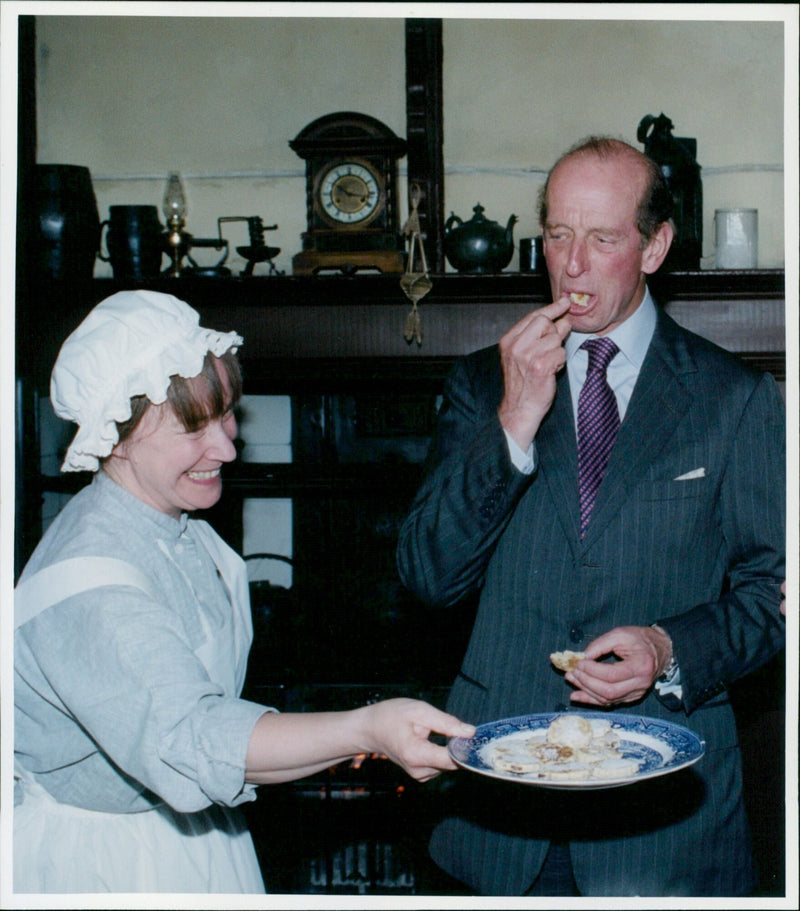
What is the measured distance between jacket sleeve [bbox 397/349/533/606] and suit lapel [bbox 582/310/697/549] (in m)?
0.17

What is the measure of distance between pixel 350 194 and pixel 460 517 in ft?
6.06

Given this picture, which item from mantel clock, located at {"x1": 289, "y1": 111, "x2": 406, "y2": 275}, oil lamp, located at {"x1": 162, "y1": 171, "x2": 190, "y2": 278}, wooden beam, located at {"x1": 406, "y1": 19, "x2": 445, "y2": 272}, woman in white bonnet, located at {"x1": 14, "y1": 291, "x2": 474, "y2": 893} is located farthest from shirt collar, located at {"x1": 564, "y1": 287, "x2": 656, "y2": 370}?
oil lamp, located at {"x1": 162, "y1": 171, "x2": 190, "y2": 278}

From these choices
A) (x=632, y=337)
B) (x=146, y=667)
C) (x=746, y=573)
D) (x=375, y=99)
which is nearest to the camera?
(x=146, y=667)

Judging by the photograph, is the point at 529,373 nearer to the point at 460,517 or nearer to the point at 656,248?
the point at 460,517

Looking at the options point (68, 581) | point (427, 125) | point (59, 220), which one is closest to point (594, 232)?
point (68, 581)

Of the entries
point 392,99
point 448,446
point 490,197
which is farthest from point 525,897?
point 392,99

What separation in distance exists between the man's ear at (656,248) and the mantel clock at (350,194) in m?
1.43

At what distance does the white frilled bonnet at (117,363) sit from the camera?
61.4 inches

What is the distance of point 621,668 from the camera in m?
1.68

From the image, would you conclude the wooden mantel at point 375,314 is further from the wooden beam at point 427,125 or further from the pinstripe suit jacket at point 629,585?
the pinstripe suit jacket at point 629,585

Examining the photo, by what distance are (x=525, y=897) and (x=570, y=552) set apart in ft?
1.96

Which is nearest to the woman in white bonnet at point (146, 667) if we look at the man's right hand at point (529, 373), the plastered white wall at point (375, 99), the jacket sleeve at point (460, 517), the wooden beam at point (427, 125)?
the jacket sleeve at point (460, 517)

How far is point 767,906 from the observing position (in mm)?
1672

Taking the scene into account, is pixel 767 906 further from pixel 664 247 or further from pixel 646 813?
pixel 664 247
